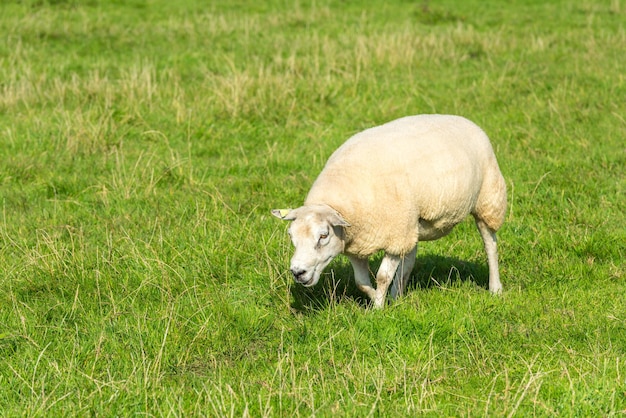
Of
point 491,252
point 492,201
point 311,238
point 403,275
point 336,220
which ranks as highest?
point 336,220

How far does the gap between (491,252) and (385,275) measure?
42.0 inches

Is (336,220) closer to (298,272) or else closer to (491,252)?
(298,272)

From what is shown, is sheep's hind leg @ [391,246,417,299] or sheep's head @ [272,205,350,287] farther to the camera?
sheep's hind leg @ [391,246,417,299]

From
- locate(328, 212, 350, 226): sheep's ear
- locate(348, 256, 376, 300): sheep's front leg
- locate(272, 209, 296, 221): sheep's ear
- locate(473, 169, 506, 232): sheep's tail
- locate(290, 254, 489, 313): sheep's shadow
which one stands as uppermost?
locate(328, 212, 350, 226): sheep's ear

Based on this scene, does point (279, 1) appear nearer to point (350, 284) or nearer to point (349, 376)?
point (350, 284)

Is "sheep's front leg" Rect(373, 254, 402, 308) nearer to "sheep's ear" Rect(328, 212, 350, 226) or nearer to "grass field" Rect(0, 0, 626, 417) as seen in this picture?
"grass field" Rect(0, 0, 626, 417)

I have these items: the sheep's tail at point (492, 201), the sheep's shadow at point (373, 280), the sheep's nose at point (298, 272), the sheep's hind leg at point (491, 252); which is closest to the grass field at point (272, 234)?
the sheep's shadow at point (373, 280)

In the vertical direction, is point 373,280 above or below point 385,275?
below

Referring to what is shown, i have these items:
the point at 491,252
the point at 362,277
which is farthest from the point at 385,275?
the point at 491,252

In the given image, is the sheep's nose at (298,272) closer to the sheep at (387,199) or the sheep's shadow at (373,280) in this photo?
the sheep at (387,199)

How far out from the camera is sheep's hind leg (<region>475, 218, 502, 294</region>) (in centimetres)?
601

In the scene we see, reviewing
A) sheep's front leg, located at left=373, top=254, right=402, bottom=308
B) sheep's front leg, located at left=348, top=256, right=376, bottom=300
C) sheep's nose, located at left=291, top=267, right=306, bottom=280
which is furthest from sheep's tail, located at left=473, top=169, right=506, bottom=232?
sheep's nose, located at left=291, top=267, right=306, bottom=280

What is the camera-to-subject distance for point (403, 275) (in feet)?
19.3

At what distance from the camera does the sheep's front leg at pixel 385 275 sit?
17.8ft
